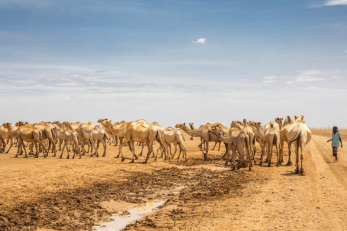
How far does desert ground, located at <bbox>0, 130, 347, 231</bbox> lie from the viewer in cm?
892

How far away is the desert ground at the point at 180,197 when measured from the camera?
8.92 m

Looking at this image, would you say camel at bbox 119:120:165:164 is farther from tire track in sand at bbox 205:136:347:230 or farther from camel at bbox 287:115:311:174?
camel at bbox 287:115:311:174

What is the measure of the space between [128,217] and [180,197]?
8.69 ft

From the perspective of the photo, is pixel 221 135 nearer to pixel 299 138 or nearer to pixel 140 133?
pixel 299 138

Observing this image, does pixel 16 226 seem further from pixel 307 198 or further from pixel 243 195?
pixel 307 198

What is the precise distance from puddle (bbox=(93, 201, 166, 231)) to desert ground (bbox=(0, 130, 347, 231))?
32 cm

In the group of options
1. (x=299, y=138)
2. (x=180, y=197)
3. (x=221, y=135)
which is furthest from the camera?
(x=221, y=135)

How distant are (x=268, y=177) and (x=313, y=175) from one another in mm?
2327

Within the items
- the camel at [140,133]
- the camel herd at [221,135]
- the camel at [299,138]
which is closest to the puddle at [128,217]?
the camel herd at [221,135]

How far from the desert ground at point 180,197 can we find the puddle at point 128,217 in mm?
317

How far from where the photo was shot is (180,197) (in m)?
12.2

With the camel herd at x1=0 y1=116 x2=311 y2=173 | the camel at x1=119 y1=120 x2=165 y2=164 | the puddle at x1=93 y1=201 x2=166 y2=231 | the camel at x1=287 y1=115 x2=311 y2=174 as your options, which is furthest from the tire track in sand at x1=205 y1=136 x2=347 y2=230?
the camel at x1=119 y1=120 x2=165 y2=164

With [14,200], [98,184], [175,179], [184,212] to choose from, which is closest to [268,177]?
[175,179]

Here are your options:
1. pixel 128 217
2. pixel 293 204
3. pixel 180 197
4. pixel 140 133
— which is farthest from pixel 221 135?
pixel 128 217
